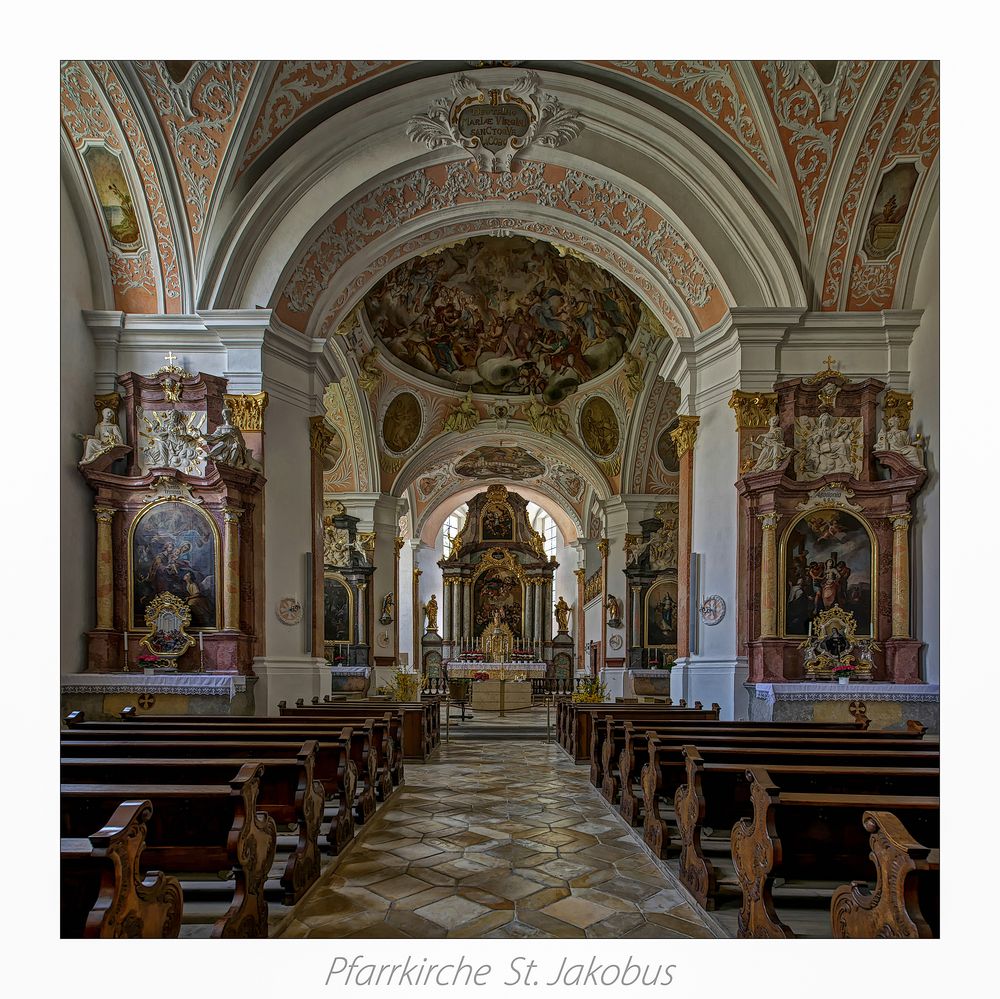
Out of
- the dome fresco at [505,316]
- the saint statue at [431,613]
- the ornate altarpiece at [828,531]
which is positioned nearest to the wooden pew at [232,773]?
the ornate altarpiece at [828,531]

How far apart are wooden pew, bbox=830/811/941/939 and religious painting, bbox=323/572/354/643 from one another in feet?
56.0

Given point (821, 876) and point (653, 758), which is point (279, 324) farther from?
point (821, 876)

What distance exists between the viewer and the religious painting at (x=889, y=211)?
34.3ft

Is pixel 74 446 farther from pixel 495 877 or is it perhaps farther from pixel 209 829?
pixel 495 877

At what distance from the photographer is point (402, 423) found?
66.9ft

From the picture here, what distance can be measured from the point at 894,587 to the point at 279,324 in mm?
8897

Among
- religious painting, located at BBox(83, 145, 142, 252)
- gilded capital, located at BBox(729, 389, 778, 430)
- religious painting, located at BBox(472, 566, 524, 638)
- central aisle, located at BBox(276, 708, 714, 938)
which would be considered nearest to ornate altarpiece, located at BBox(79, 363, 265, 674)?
religious painting, located at BBox(83, 145, 142, 252)

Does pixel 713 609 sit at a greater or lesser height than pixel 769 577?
lesser

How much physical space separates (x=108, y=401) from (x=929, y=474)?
34.7ft

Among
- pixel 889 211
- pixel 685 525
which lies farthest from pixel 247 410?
pixel 889 211

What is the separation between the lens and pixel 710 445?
448 inches

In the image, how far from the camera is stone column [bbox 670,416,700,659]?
1138cm

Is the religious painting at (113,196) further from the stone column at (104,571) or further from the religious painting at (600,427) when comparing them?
the religious painting at (600,427)

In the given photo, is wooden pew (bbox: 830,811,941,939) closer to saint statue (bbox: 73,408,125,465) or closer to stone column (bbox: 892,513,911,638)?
stone column (bbox: 892,513,911,638)
